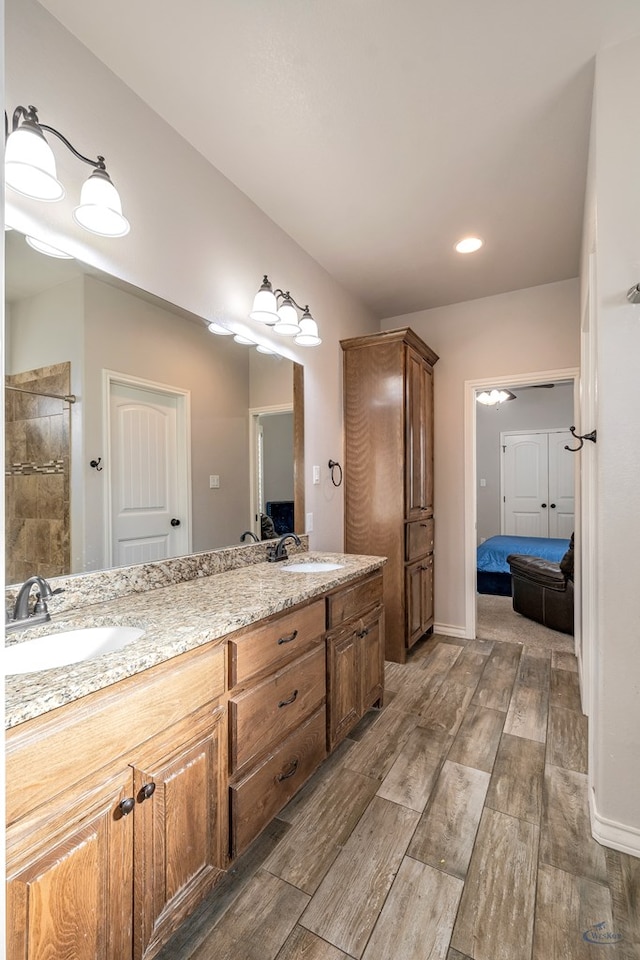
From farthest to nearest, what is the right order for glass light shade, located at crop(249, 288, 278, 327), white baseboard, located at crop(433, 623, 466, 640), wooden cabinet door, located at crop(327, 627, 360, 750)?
white baseboard, located at crop(433, 623, 466, 640), glass light shade, located at crop(249, 288, 278, 327), wooden cabinet door, located at crop(327, 627, 360, 750)

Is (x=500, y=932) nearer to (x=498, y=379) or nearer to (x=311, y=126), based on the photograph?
(x=311, y=126)

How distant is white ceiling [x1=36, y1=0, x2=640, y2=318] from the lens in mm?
1474

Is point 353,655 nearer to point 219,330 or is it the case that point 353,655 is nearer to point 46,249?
point 219,330

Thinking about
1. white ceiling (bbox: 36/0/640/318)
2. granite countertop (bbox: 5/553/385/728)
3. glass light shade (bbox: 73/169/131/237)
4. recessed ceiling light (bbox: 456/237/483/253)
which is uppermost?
white ceiling (bbox: 36/0/640/318)

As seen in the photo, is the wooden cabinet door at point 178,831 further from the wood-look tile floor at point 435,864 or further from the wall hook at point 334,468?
the wall hook at point 334,468

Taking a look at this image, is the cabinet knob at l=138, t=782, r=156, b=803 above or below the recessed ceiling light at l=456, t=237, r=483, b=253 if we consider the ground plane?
below

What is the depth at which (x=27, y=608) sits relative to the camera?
4.27 feet

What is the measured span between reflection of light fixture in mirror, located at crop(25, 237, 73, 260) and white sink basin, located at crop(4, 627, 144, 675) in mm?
1196

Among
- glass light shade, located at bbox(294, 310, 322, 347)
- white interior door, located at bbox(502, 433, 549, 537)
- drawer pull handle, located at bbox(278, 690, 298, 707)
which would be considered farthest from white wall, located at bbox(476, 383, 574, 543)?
drawer pull handle, located at bbox(278, 690, 298, 707)

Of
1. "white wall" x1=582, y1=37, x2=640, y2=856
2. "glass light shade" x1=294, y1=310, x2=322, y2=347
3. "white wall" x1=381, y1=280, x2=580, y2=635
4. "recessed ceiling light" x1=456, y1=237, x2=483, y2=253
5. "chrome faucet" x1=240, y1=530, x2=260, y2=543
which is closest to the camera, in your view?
"white wall" x1=582, y1=37, x2=640, y2=856

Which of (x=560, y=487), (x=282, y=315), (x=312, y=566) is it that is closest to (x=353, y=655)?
(x=312, y=566)

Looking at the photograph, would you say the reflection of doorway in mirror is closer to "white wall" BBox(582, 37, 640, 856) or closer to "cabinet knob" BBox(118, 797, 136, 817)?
"cabinet knob" BBox(118, 797, 136, 817)

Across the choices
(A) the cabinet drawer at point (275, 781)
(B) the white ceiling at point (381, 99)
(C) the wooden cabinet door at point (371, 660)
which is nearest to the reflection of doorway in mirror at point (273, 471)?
(C) the wooden cabinet door at point (371, 660)

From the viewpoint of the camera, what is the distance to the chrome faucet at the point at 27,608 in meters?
1.27
